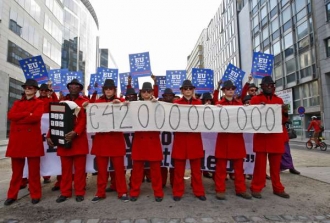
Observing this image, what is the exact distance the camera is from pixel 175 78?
8.95 m

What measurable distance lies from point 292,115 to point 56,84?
27258mm

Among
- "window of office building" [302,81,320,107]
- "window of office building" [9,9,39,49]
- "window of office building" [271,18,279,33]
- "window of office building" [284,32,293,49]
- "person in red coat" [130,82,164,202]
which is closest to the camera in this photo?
"person in red coat" [130,82,164,202]

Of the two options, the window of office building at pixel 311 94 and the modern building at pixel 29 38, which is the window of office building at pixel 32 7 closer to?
the modern building at pixel 29 38

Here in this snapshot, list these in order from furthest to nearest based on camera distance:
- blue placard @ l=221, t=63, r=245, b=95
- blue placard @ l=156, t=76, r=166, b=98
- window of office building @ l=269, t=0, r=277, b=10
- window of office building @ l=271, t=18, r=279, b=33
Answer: window of office building @ l=269, t=0, r=277, b=10
window of office building @ l=271, t=18, r=279, b=33
blue placard @ l=156, t=76, r=166, b=98
blue placard @ l=221, t=63, r=245, b=95

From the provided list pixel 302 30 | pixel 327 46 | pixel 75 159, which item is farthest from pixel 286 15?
pixel 75 159

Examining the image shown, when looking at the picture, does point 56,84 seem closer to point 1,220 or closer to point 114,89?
point 114,89

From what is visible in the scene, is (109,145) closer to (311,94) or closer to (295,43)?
(311,94)

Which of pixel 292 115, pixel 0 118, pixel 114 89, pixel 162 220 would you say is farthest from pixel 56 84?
pixel 292 115

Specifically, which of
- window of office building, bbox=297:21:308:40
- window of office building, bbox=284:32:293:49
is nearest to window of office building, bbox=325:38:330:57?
window of office building, bbox=297:21:308:40

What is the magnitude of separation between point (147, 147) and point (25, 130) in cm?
226

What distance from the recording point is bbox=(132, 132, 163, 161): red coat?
4645 millimetres

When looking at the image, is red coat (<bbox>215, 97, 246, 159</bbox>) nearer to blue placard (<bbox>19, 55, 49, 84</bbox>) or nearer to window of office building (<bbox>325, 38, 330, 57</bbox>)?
blue placard (<bbox>19, 55, 49, 84</bbox>)

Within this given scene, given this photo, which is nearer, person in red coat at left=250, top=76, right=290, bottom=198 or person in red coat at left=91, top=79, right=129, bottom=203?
person in red coat at left=91, top=79, right=129, bottom=203

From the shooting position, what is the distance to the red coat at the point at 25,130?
4.52 meters
